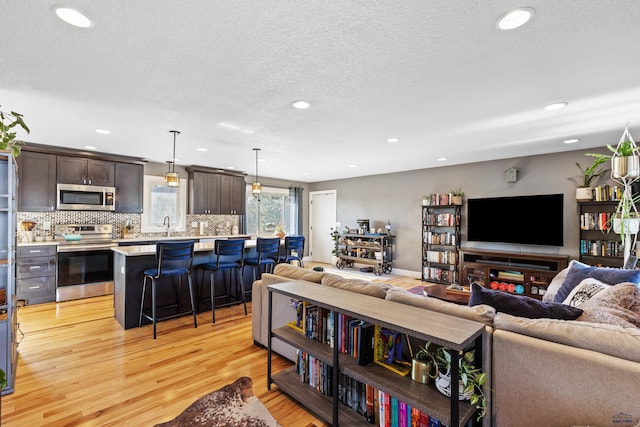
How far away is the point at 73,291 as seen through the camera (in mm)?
4664

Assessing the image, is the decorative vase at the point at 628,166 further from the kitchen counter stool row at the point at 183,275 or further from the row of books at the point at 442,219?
the kitchen counter stool row at the point at 183,275

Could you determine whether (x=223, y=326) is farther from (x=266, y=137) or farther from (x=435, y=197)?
(x=435, y=197)

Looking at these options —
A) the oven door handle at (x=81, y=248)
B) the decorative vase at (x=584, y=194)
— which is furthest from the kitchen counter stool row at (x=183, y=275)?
the decorative vase at (x=584, y=194)

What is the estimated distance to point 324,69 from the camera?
2.24 m

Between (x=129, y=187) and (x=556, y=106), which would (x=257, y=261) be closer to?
(x=129, y=187)

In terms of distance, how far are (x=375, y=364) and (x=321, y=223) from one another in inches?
274

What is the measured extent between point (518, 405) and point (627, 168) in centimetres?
256

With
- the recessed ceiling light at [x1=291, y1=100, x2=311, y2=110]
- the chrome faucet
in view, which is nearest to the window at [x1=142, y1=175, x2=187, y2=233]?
the chrome faucet

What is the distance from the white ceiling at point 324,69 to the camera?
164cm

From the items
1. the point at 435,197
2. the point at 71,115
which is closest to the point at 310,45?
the point at 71,115

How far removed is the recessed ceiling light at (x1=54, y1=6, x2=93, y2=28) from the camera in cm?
160

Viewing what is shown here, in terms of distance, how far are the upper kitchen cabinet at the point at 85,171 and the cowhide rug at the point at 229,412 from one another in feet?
15.8

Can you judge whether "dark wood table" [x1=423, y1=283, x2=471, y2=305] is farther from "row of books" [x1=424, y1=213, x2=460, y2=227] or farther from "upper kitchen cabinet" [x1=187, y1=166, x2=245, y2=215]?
"upper kitchen cabinet" [x1=187, y1=166, x2=245, y2=215]

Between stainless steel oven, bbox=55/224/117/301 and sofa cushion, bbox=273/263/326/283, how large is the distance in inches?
142
